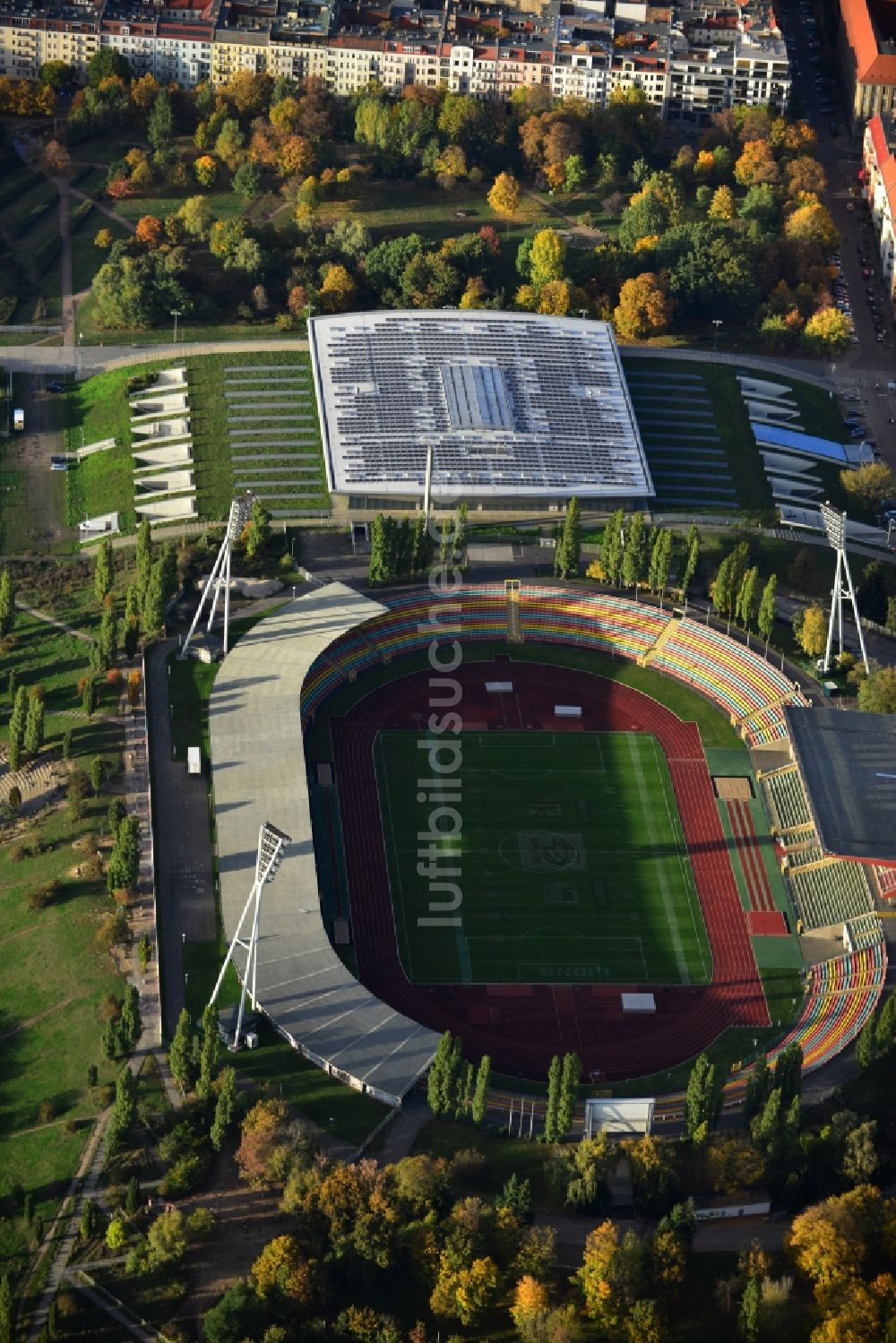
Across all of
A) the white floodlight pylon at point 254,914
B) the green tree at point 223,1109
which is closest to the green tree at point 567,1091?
the green tree at point 223,1109

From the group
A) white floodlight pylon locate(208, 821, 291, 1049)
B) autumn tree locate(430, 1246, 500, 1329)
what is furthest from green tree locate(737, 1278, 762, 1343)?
white floodlight pylon locate(208, 821, 291, 1049)

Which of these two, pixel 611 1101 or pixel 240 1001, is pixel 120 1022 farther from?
pixel 611 1101

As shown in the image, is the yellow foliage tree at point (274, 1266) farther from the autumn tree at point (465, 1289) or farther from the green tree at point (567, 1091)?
the green tree at point (567, 1091)

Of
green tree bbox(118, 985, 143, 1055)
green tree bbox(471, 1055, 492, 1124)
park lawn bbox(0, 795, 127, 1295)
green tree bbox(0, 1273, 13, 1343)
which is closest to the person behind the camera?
green tree bbox(0, 1273, 13, 1343)

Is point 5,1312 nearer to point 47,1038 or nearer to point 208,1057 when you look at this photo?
point 208,1057

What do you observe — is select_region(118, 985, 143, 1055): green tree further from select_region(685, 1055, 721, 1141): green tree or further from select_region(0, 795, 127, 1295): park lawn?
select_region(685, 1055, 721, 1141): green tree

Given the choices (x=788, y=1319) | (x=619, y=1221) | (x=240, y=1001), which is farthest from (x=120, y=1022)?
(x=788, y=1319)
